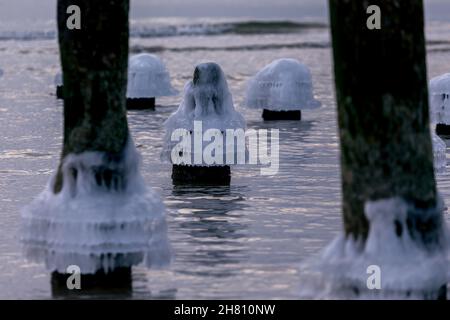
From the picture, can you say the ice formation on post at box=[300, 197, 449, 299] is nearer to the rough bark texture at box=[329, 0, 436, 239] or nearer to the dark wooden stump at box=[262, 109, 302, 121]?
the rough bark texture at box=[329, 0, 436, 239]

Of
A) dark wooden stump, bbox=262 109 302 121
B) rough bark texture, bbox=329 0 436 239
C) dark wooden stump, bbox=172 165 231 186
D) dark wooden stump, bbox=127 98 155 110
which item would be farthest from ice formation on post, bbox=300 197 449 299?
dark wooden stump, bbox=127 98 155 110

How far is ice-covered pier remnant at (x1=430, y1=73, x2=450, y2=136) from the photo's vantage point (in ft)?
69.6

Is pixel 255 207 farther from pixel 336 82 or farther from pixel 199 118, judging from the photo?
pixel 336 82

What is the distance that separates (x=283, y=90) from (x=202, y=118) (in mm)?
9245

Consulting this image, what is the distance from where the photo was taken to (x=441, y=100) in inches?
835

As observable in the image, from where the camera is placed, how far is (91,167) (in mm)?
9211

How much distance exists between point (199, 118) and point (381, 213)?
24.3 feet

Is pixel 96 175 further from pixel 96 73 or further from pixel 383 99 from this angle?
pixel 383 99

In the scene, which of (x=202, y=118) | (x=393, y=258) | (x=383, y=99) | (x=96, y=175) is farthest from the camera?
(x=202, y=118)

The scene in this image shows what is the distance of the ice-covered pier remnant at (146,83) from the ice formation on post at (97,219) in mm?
17187

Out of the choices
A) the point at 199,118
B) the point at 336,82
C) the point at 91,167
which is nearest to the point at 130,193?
the point at 91,167

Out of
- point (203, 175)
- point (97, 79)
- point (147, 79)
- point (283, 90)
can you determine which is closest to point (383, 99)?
point (97, 79)

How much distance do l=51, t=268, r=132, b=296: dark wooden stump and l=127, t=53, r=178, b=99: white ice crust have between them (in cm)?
1690
